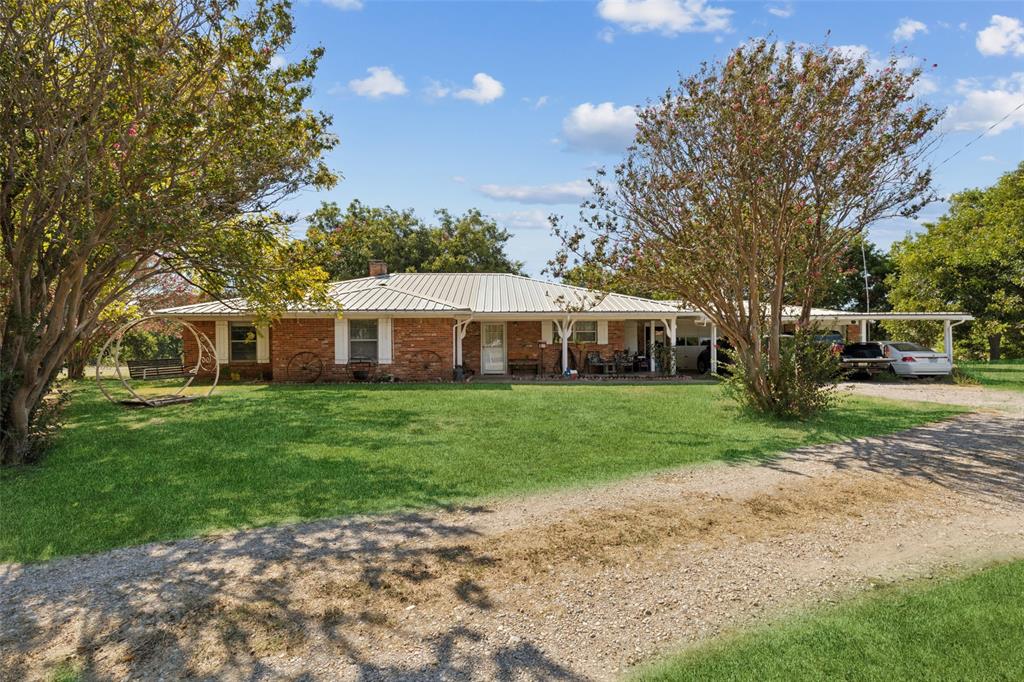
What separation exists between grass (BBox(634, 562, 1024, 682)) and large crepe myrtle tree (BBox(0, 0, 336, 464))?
7.78 meters

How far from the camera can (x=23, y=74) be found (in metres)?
7.10

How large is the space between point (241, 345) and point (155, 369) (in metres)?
4.65

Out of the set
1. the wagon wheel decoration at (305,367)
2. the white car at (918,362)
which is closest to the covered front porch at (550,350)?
the wagon wheel decoration at (305,367)

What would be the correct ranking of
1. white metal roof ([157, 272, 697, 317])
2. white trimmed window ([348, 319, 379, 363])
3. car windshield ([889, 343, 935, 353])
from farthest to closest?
car windshield ([889, 343, 935, 353])
white trimmed window ([348, 319, 379, 363])
white metal roof ([157, 272, 697, 317])

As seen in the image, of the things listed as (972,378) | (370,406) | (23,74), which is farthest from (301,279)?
(972,378)

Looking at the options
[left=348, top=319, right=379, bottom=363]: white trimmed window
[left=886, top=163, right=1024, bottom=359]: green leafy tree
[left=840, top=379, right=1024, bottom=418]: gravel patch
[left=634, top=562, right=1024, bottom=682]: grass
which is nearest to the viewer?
[left=634, top=562, right=1024, bottom=682]: grass

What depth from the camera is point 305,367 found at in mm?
18484

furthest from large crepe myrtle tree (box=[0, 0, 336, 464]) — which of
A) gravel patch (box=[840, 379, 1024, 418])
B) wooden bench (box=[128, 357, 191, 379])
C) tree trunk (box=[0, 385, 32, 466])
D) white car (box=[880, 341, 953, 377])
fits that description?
white car (box=[880, 341, 953, 377])

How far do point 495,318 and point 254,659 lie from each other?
661 inches

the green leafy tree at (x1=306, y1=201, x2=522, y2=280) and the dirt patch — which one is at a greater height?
the green leafy tree at (x1=306, y1=201, x2=522, y2=280)

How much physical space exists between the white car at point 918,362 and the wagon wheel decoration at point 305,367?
62.6ft

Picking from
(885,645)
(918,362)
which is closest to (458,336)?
(918,362)

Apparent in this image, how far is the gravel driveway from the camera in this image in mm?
3242

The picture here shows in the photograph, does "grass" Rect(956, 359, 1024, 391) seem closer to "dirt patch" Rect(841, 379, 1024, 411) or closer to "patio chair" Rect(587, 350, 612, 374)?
"dirt patch" Rect(841, 379, 1024, 411)
